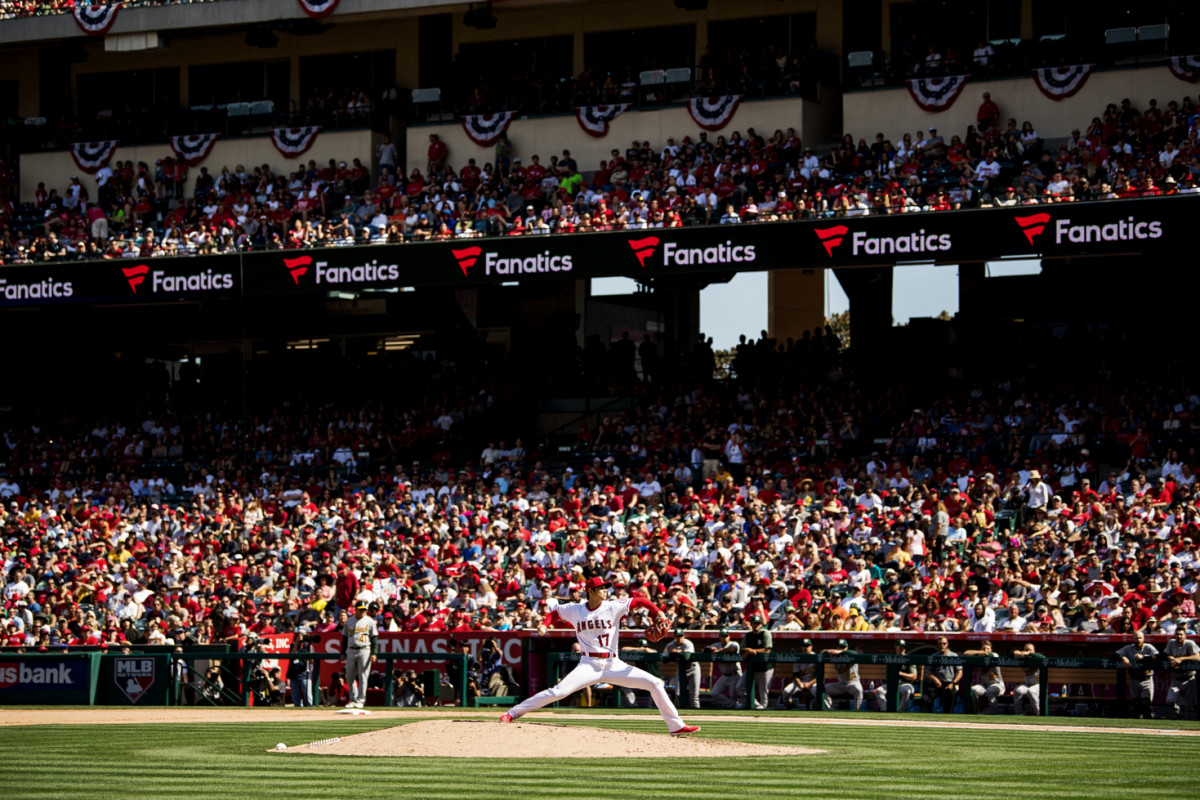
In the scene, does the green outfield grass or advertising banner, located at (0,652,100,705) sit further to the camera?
advertising banner, located at (0,652,100,705)

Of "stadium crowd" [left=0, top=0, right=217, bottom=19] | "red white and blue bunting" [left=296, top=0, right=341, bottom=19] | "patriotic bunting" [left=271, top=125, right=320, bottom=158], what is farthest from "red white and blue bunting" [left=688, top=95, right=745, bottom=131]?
"stadium crowd" [left=0, top=0, right=217, bottom=19]

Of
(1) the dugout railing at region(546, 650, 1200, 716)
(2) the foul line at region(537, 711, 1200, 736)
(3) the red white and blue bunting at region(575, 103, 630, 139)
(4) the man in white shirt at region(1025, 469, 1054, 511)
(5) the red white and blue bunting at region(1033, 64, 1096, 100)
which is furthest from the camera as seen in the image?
(3) the red white and blue bunting at region(575, 103, 630, 139)

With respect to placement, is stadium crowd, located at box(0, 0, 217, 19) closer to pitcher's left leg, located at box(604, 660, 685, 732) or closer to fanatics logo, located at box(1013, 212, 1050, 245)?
fanatics logo, located at box(1013, 212, 1050, 245)

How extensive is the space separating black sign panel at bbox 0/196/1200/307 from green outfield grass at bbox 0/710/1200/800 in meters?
12.2

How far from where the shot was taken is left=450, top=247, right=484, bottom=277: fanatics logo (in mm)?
29156

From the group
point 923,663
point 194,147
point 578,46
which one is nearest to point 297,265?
point 194,147

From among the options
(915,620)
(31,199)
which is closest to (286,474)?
(31,199)

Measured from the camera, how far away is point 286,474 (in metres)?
30.9

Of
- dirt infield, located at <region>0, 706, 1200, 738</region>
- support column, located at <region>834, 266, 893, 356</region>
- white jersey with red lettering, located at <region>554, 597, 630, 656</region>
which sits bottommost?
dirt infield, located at <region>0, 706, 1200, 738</region>

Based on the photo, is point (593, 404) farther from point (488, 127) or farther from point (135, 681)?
point (135, 681)

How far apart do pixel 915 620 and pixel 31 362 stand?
2553 cm

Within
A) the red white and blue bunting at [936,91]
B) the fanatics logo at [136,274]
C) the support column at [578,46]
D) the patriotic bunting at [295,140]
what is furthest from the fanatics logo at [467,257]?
the red white and blue bunting at [936,91]

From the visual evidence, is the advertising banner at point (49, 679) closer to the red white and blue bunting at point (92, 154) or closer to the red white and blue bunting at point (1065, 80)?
the red white and blue bunting at point (92, 154)

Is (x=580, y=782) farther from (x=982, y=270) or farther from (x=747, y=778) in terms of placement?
(x=982, y=270)
